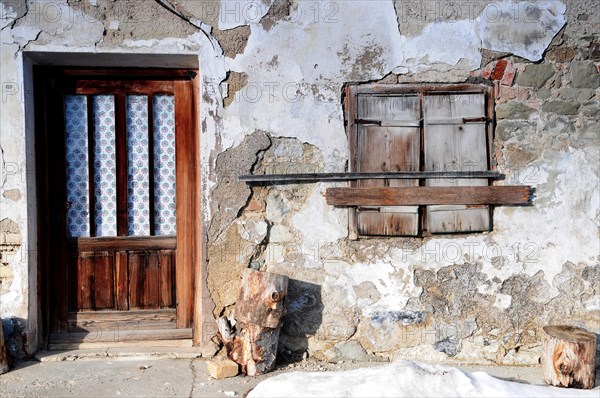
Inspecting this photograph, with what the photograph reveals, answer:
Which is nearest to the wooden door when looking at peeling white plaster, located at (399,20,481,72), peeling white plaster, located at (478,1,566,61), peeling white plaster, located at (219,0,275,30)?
peeling white plaster, located at (219,0,275,30)

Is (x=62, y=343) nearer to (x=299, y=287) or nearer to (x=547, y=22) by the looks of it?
(x=299, y=287)

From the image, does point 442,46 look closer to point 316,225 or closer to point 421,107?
point 421,107

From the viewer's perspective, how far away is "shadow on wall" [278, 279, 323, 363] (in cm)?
390

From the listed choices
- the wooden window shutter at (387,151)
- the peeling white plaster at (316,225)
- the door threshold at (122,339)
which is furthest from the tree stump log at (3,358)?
the wooden window shutter at (387,151)

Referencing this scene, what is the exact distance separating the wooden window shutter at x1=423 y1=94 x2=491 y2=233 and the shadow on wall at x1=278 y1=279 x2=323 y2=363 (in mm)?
932

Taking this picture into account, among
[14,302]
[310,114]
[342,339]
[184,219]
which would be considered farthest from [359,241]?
[14,302]

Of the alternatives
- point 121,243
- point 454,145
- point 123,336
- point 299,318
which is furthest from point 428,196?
point 123,336

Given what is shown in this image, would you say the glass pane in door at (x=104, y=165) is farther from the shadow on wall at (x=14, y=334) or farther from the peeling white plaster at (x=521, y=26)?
the peeling white plaster at (x=521, y=26)

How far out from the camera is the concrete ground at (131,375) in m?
3.38

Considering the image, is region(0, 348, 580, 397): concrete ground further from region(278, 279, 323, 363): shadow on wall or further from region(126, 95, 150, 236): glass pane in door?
region(126, 95, 150, 236): glass pane in door

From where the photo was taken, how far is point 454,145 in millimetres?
3924

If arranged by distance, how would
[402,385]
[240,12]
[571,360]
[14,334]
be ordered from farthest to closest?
[240,12], [14,334], [571,360], [402,385]

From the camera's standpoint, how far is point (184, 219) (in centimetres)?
409

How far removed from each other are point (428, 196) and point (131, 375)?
226 centimetres
